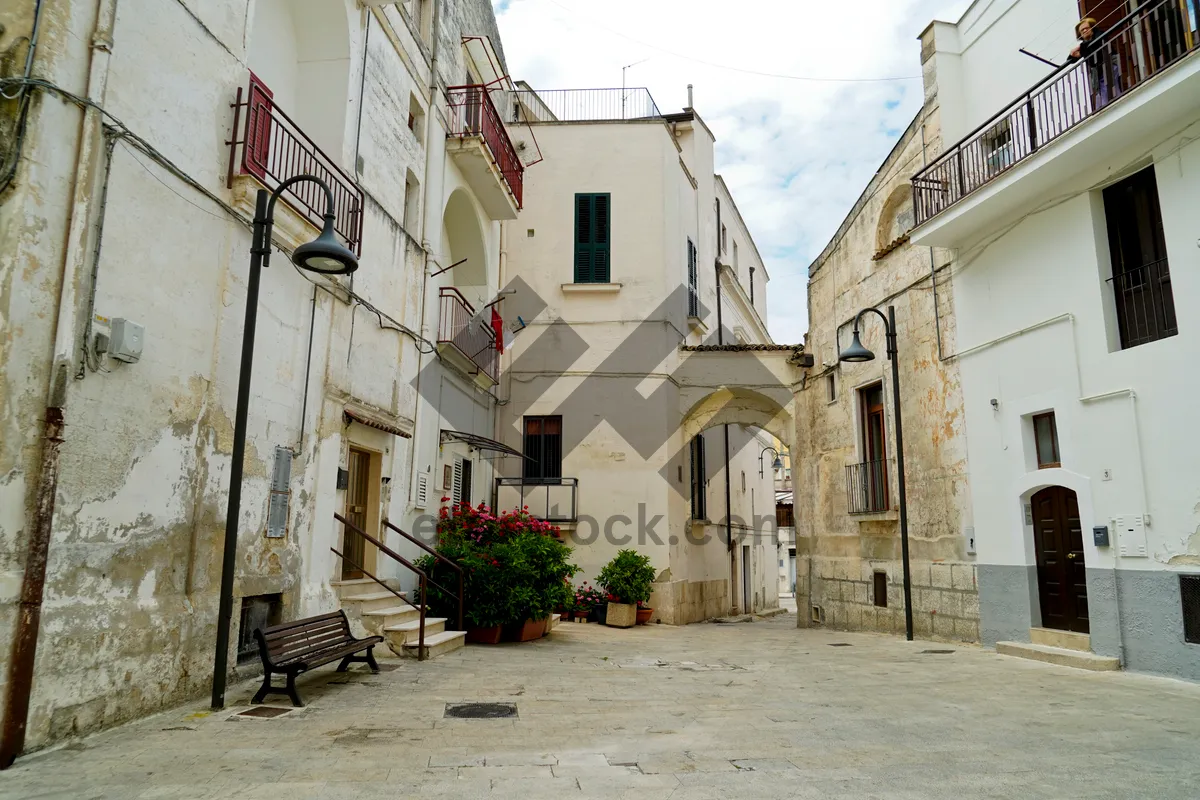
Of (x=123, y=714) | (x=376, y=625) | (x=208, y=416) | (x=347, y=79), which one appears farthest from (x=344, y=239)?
(x=123, y=714)

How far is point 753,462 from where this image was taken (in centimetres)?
2638

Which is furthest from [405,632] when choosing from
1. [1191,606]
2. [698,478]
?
[698,478]

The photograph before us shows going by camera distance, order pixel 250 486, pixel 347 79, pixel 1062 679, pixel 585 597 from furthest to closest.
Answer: pixel 585 597 → pixel 347 79 → pixel 1062 679 → pixel 250 486

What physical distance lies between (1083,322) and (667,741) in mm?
7476

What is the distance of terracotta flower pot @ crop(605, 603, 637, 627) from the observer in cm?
1500

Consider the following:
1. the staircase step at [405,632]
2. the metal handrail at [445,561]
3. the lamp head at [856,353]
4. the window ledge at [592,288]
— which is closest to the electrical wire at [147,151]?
the metal handrail at [445,561]

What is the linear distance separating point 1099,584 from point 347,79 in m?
10.8

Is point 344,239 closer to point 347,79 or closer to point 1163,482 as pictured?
point 347,79

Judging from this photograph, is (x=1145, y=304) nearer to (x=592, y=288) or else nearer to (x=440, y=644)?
(x=440, y=644)

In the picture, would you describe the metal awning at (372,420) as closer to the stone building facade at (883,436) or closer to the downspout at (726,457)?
the stone building facade at (883,436)

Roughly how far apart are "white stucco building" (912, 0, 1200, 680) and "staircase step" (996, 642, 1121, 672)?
6.7 inches

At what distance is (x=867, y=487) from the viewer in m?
13.9

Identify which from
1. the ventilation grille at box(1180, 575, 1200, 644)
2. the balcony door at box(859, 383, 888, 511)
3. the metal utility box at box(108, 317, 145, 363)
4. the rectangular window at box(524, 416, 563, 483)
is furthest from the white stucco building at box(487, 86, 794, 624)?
the metal utility box at box(108, 317, 145, 363)

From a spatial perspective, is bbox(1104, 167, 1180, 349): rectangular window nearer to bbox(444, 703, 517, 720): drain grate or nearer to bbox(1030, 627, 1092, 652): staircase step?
bbox(1030, 627, 1092, 652): staircase step
